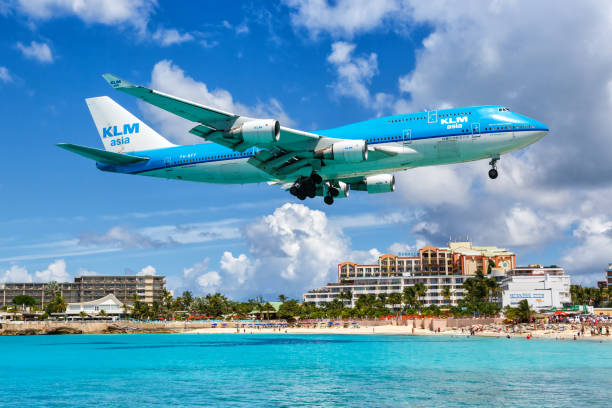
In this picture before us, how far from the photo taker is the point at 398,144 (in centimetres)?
4612

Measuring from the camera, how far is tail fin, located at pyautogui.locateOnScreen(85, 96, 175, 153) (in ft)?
196

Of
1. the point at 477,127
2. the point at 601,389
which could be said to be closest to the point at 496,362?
the point at 601,389

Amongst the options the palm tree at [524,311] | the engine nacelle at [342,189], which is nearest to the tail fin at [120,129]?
the engine nacelle at [342,189]

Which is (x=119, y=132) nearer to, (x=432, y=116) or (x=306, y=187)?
(x=306, y=187)

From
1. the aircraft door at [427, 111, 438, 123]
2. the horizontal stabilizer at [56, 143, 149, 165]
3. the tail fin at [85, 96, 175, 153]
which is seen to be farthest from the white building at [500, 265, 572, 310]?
the horizontal stabilizer at [56, 143, 149, 165]

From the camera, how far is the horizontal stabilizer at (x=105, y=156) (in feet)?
162

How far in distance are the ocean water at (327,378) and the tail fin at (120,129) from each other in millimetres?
25409

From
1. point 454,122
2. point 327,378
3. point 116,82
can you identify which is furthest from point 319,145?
point 327,378

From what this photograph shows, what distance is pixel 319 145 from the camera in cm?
4731

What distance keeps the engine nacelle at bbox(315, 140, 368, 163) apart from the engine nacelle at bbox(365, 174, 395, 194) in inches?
404

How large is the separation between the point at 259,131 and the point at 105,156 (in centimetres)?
1782

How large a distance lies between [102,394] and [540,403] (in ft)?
150

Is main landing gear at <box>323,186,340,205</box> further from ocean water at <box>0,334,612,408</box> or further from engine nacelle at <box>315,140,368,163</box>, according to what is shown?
ocean water at <box>0,334,612,408</box>

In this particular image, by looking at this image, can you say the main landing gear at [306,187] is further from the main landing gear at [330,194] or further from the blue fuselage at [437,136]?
the main landing gear at [330,194]
